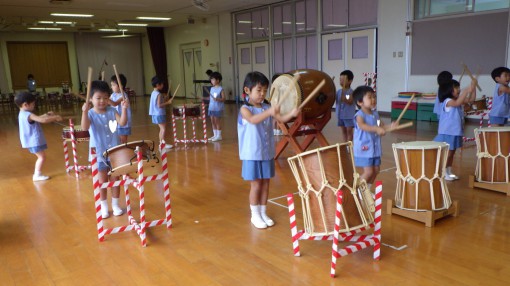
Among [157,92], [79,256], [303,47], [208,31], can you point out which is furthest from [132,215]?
[208,31]

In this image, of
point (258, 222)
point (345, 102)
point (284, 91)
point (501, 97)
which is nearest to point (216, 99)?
point (284, 91)

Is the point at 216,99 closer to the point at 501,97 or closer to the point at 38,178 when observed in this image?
the point at 38,178

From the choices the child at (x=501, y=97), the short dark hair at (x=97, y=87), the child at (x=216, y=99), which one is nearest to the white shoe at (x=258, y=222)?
the short dark hair at (x=97, y=87)

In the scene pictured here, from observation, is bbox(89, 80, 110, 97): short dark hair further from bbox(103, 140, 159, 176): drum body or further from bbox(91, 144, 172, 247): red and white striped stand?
bbox(103, 140, 159, 176): drum body

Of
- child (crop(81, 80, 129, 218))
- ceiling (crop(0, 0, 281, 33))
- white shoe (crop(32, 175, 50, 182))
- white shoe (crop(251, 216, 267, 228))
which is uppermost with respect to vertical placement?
ceiling (crop(0, 0, 281, 33))

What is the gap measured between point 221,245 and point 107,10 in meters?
12.1

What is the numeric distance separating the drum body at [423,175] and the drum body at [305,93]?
6.72ft

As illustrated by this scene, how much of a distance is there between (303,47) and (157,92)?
6.81 m

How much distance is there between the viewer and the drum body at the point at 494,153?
3.94 metres

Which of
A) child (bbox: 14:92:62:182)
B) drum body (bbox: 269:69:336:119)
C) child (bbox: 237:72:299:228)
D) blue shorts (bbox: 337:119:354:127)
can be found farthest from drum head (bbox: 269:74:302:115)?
child (bbox: 14:92:62:182)

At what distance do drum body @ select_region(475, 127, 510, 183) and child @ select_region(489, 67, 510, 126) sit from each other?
1.50 meters

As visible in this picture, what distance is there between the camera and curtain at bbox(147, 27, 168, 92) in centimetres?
1878

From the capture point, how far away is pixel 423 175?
3.26 m

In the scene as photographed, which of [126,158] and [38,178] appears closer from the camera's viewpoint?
[126,158]
